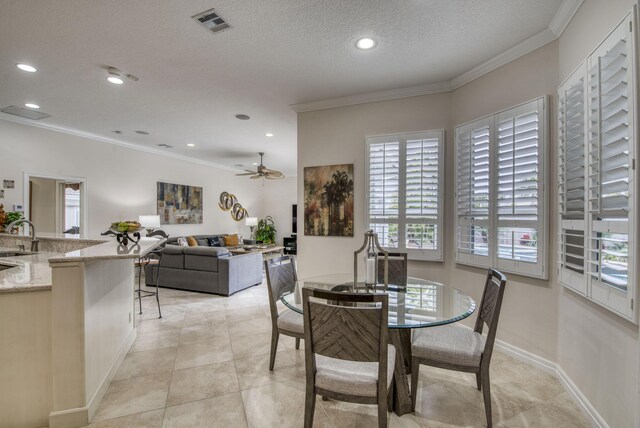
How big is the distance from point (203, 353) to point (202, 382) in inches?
22.1

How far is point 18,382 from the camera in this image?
1.90 meters

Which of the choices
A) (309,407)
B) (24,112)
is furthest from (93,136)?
(309,407)

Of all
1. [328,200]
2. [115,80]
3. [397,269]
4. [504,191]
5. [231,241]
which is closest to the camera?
[504,191]

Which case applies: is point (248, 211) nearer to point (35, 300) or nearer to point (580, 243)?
point (35, 300)

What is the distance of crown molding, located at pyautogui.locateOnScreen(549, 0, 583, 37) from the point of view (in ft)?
7.21

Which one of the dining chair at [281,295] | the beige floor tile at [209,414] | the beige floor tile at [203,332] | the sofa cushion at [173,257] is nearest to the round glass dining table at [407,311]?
the dining chair at [281,295]

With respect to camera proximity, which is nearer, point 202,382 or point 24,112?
point 202,382

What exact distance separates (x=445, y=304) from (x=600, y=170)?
1.27 meters

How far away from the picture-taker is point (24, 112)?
180 inches

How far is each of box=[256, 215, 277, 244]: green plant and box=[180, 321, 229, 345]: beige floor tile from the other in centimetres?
655

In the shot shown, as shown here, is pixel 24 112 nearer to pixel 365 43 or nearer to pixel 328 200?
pixel 328 200

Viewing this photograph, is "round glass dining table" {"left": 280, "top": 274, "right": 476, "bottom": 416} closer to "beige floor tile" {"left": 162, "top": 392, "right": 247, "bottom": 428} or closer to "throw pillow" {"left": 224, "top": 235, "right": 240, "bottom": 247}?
"beige floor tile" {"left": 162, "top": 392, "right": 247, "bottom": 428}

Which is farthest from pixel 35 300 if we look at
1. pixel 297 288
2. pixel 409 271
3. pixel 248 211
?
pixel 248 211

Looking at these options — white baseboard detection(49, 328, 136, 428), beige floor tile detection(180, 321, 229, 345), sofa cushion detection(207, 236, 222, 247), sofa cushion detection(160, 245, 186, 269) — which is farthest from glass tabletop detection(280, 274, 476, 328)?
sofa cushion detection(207, 236, 222, 247)
